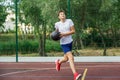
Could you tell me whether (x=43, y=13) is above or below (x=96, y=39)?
above

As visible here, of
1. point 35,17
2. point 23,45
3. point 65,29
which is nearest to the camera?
point 65,29

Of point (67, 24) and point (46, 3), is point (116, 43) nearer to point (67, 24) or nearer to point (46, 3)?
point (46, 3)

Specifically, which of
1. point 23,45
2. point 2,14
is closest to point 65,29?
point 23,45

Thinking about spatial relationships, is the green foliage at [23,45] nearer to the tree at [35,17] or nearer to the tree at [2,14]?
the tree at [35,17]

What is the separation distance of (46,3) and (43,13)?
0.53 m

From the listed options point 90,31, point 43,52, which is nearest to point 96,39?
point 90,31

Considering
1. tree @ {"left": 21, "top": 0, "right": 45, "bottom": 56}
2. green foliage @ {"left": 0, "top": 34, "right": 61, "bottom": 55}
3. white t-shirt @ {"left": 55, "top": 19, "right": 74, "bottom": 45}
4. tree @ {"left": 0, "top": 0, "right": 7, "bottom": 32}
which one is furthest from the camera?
tree @ {"left": 21, "top": 0, "right": 45, "bottom": 56}

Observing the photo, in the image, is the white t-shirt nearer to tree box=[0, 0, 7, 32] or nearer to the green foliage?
the green foliage

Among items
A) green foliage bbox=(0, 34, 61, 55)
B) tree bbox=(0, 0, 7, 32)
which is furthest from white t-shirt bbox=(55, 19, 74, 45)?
tree bbox=(0, 0, 7, 32)

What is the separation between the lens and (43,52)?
830 inches

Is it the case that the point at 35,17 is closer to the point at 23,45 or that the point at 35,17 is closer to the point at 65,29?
the point at 23,45

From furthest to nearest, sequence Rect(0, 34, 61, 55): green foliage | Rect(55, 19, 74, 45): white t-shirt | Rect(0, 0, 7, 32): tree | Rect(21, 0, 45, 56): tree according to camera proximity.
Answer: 1. Rect(21, 0, 45, 56): tree
2. Rect(0, 0, 7, 32): tree
3. Rect(0, 34, 61, 55): green foliage
4. Rect(55, 19, 74, 45): white t-shirt

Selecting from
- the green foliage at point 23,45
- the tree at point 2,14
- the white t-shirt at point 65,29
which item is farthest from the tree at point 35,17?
the white t-shirt at point 65,29

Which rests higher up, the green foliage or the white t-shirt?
the white t-shirt
